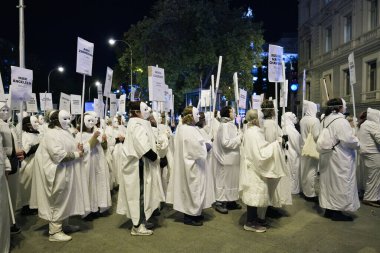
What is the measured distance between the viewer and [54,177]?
554cm

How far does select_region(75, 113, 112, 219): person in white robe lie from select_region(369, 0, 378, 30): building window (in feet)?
76.0

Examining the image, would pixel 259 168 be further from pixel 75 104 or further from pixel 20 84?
pixel 75 104

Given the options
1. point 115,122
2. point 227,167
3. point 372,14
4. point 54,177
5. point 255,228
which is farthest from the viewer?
point 372,14

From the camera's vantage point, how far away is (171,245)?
17.8 ft

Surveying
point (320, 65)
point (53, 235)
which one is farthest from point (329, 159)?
point (320, 65)

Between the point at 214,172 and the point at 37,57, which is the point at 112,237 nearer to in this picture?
the point at 214,172

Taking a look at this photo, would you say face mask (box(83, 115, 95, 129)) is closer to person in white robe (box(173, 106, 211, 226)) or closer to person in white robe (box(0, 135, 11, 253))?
person in white robe (box(173, 106, 211, 226))

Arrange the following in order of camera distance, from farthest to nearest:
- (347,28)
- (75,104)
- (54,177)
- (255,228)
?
(347,28)
(75,104)
(255,228)
(54,177)

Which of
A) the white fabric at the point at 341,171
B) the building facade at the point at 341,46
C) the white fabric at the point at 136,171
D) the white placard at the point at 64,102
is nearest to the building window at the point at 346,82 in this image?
the building facade at the point at 341,46

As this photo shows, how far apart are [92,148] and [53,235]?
171cm

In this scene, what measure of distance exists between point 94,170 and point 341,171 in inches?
178

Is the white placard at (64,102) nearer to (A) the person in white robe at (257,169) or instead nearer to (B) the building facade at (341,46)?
(A) the person in white robe at (257,169)

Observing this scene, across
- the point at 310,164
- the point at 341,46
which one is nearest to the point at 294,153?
the point at 310,164

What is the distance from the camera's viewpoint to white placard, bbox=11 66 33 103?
251 inches
